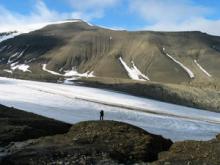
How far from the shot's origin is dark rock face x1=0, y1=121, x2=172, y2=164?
74.8 ft

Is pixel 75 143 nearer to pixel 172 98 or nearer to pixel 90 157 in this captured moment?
pixel 90 157

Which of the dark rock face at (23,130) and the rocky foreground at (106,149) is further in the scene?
the dark rock face at (23,130)

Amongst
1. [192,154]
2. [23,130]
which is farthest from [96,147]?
[23,130]

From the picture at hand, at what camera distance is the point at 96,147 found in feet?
79.3

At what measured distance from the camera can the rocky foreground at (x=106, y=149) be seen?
22.4 meters

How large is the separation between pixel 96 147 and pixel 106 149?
53cm

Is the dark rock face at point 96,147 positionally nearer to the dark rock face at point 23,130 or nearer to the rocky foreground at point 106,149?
the rocky foreground at point 106,149

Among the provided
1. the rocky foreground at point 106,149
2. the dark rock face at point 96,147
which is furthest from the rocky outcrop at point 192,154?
the dark rock face at point 96,147

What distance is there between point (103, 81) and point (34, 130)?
13188cm

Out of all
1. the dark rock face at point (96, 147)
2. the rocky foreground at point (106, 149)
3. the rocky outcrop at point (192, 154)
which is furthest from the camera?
the dark rock face at point (96, 147)

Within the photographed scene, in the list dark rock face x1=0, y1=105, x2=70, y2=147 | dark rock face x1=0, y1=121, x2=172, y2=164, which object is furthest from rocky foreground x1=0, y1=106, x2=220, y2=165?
dark rock face x1=0, y1=105, x2=70, y2=147

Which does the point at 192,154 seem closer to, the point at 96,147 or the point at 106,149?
the point at 106,149

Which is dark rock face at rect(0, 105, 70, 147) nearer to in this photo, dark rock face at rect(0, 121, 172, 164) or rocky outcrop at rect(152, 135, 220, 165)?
dark rock face at rect(0, 121, 172, 164)

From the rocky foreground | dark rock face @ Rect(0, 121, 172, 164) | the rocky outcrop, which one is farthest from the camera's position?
dark rock face @ Rect(0, 121, 172, 164)
